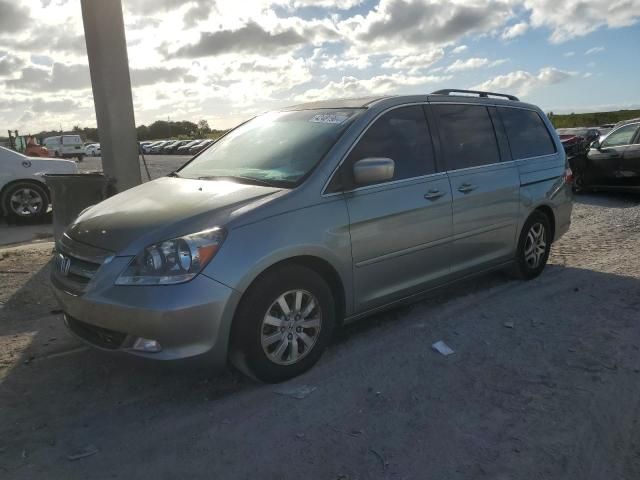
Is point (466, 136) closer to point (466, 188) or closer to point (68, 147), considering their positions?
point (466, 188)

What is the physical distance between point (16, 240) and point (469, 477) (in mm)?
8241

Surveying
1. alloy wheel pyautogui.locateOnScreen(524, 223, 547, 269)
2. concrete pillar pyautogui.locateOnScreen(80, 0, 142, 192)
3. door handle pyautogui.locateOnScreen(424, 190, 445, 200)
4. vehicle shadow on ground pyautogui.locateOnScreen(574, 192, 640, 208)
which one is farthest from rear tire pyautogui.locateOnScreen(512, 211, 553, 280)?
vehicle shadow on ground pyautogui.locateOnScreen(574, 192, 640, 208)

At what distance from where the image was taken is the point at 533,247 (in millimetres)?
5566

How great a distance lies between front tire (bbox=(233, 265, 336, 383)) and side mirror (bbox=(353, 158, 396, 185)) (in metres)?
0.71

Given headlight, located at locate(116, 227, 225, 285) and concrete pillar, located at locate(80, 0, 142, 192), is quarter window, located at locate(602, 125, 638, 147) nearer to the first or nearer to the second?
concrete pillar, located at locate(80, 0, 142, 192)

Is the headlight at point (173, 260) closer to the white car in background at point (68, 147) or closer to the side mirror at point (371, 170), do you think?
the side mirror at point (371, 170)

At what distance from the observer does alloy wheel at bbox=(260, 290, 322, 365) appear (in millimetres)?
3367

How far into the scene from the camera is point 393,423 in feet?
9.98

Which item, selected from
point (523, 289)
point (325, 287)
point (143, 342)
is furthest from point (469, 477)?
point (523, 289)

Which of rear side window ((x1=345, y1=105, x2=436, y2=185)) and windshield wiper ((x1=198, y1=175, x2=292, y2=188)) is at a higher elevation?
rear side window ((x1=345, y1=105, x2=436, y2=185))

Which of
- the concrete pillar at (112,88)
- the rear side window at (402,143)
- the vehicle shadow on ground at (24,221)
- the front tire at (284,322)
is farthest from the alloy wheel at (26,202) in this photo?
the front tire at (284,322)

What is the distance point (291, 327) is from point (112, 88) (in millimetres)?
4921

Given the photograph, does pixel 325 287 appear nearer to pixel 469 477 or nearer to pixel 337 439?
pixel 337 439

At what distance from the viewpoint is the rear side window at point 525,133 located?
5.32 metres
